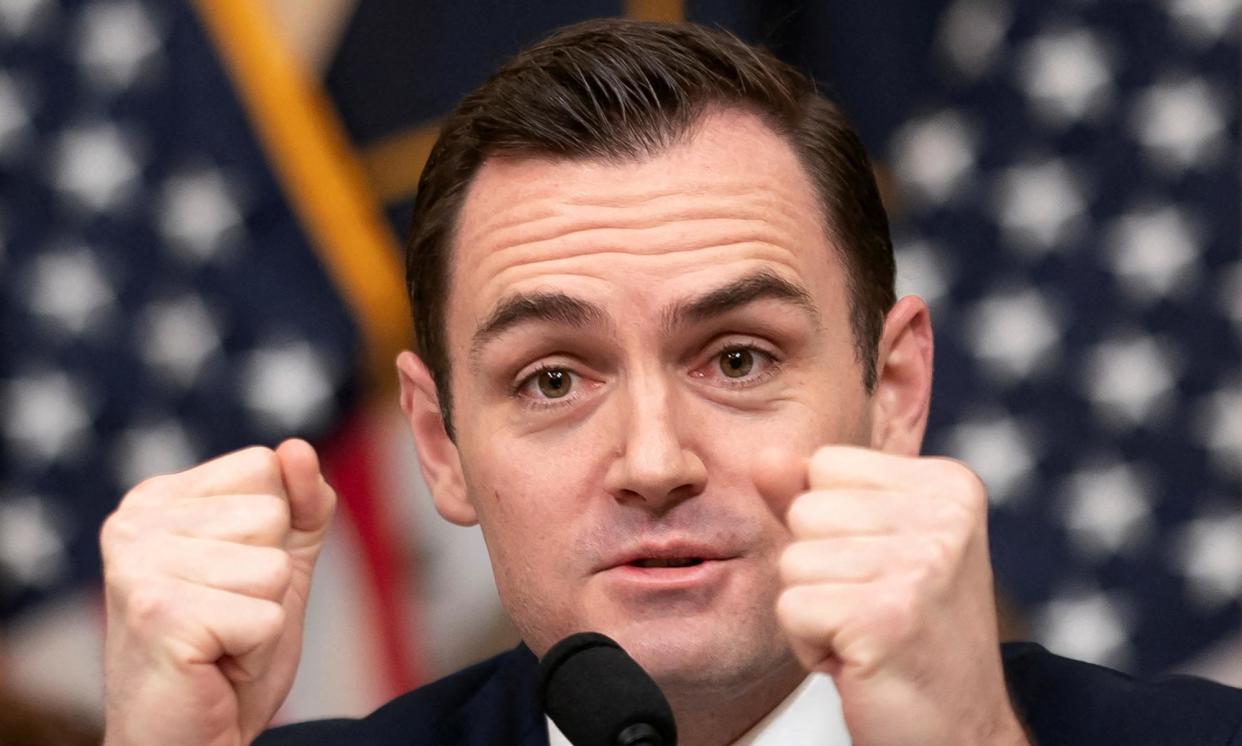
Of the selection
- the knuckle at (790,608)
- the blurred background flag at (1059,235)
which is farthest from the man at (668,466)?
the blurred background flag at (1059,235)

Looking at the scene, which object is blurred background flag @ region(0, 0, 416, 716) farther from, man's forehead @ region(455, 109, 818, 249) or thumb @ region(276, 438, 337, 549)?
thumb @ region(276, 438, 337, 549)

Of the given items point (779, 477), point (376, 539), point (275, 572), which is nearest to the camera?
point (779, 477)

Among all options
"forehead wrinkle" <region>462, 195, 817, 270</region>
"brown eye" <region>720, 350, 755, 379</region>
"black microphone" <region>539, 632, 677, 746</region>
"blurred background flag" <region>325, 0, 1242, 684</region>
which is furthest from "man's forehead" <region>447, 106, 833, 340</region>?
"blurred background flag" <region>325, 0, 1242, 684</region>

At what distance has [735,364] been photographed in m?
2.09

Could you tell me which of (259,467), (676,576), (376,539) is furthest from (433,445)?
(376,539)

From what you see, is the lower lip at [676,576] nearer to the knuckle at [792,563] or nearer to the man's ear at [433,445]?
the knuckle at [792,563]

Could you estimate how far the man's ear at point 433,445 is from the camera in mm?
2395

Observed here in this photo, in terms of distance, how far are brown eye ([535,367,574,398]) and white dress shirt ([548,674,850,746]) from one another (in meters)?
0.53

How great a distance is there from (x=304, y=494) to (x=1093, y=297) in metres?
2.17

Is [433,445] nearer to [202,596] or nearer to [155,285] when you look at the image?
[202,596]

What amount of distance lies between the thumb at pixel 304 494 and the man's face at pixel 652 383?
25 cm

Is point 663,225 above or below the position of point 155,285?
above

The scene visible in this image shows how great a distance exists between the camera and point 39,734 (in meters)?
2.36

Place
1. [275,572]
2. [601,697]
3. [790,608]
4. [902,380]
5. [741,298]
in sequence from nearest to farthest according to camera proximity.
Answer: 1. [601,697]
2. [790,608]
3. [275,572]
4. [741,298]
5. [902,380]
